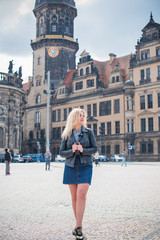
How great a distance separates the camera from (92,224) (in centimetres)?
572

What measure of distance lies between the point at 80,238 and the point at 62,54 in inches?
2573

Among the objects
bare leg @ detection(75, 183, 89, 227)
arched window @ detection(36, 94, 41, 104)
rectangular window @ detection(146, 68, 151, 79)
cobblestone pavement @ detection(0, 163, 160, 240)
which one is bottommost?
cobblestone pavement @ detection(0, 163, 160, 240)

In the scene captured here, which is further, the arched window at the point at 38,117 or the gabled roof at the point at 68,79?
the arched window at the point at 38,117

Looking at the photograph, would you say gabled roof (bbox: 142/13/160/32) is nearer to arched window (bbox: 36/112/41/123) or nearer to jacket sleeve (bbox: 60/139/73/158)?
arched window (bbox: 36/112/41/123)

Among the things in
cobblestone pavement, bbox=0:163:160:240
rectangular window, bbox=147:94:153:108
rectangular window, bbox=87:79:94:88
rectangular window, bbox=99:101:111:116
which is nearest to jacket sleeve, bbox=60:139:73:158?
cobblestone pavement, bbox=0:163:160:240

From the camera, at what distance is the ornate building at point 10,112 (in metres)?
51.9

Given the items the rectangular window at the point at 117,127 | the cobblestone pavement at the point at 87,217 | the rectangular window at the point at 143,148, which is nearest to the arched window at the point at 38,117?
the rectangular window at the point at 117,127

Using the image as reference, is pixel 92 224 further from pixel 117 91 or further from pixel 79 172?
pixel 117 91

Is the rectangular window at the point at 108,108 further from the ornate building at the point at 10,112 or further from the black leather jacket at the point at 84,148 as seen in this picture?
the black leather jacket at the point at 84,148

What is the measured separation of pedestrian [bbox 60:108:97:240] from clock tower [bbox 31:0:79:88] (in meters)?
62.7

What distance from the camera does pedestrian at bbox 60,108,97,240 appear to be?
4770mm

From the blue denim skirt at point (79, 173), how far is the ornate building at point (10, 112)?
4737 cm

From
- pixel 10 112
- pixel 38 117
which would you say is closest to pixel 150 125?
pixel 10 112

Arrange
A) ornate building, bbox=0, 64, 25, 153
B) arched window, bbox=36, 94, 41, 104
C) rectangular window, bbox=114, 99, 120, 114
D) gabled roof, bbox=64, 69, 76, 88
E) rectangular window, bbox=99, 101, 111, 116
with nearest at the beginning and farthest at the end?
ornate building, bbox=0, 64, 25, 153
rectangular window, bbox=114, 99, 120, 114
rectangular window, bbox=99, 101, 111, 116
gabled roof, bbox=64, 69, 76, 88
arched window, bbox=36, 94, 41, 104
